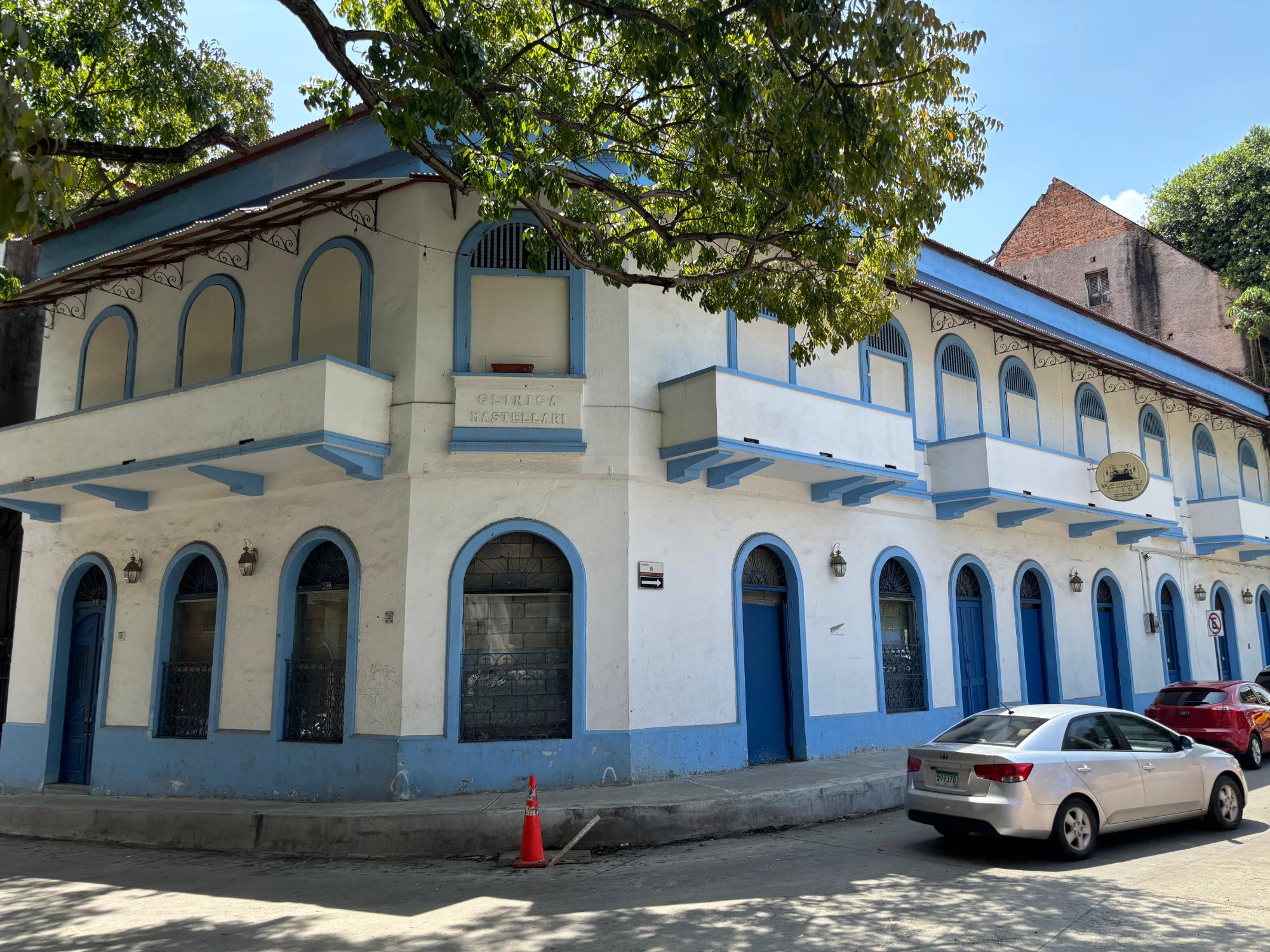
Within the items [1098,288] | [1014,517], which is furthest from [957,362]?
[1098,288]

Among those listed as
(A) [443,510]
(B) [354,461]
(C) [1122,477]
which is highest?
(C) [1122,477]

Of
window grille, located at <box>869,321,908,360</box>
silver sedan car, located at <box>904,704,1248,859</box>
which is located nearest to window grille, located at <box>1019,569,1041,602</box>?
window grille, located at <box>869,321,908,360</box>

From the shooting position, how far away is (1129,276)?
31.1m

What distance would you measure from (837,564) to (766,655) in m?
1.87

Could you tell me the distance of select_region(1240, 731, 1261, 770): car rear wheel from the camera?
1453cm

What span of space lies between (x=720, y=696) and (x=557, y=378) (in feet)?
15.3

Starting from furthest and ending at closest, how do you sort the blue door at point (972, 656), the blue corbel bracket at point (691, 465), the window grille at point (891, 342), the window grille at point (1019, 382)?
the window grille at point (1019, 382) → the blue door at point (972, 656) → the window grille at point (891, 342) → the blue corbel bracket at point (691, 465)

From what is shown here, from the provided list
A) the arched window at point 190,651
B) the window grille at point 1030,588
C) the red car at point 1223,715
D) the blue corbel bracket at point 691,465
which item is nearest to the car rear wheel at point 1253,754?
the red car at point 1223,715

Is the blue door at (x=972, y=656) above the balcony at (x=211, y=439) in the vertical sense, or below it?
below

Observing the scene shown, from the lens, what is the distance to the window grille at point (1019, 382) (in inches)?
742

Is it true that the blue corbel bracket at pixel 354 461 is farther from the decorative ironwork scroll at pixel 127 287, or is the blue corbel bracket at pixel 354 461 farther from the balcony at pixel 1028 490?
the balcony at pixel 1028 490

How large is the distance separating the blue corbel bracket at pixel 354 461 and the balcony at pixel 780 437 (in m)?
3.65

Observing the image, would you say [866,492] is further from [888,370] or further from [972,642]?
[972,642]

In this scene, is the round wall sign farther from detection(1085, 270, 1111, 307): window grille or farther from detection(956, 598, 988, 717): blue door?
detection(1085, 270, 1111, 307): window grille
